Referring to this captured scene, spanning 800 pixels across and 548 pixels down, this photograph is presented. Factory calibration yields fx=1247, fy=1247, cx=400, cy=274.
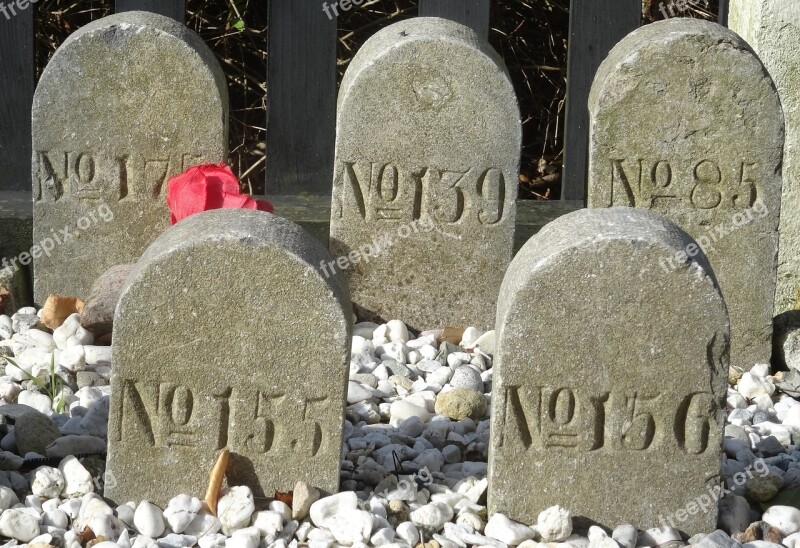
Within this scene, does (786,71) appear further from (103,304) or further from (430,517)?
(103,304)

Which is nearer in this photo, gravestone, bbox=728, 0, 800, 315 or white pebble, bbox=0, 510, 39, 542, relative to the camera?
white pebble, bbox=0, 510, 39, 542

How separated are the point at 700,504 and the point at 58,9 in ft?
13.4

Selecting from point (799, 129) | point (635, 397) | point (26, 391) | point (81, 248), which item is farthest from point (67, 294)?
point (799, 129)

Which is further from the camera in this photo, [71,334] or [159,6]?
[159,6]

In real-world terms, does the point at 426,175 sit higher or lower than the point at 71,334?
higher

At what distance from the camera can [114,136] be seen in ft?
12.4

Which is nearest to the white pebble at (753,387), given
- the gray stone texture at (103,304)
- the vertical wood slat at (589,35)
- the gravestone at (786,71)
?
the gravestone at (786,71)

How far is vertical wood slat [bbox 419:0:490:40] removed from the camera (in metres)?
4.50

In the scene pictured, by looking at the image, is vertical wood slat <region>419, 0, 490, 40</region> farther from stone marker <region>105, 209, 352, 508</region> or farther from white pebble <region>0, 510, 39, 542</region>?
white pebble <region>0, 510, 39, 542</region>

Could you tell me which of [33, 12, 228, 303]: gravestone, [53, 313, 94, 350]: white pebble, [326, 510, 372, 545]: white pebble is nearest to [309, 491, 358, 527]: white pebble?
[326, 510, 372, 545]: white pebble

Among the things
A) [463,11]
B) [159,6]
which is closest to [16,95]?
[159,6]

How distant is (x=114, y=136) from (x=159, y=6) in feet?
2.93

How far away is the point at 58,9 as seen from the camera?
18.5ft

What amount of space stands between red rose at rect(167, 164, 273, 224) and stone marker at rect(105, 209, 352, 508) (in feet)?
3.07
